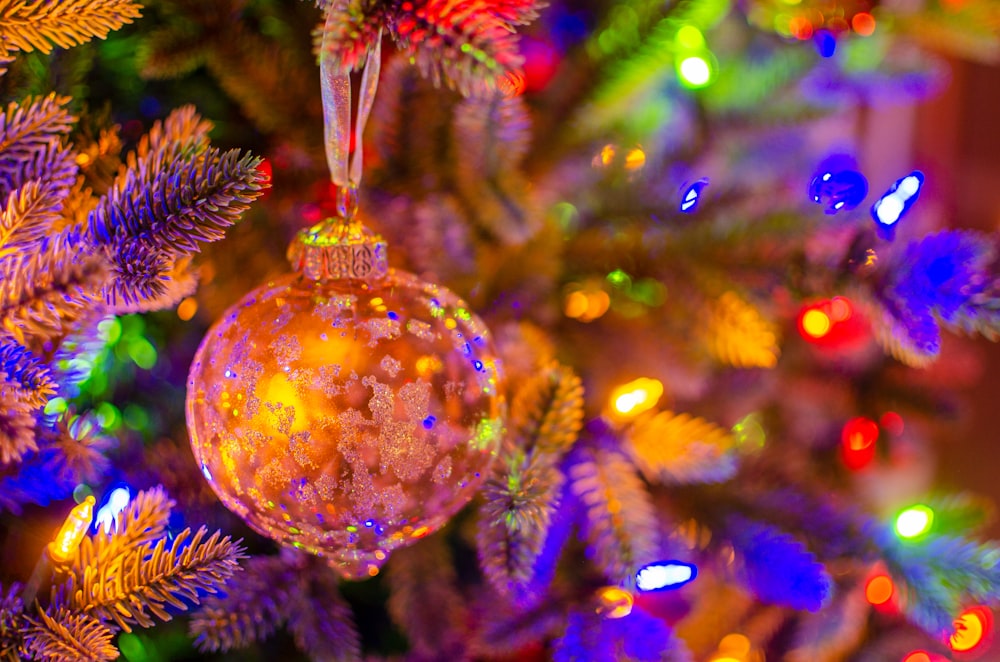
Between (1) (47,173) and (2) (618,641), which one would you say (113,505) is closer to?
(1) (47,173)

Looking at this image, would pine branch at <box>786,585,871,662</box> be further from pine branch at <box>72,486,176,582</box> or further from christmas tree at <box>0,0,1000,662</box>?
pine branch at <box>72,486,176,582</box>

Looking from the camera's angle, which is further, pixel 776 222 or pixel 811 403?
pixel 811 403

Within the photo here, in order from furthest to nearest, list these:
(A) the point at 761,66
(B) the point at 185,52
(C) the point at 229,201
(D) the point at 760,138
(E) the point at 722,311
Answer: (D) the point at 760,138
(A) the point at 761,66
(E) the point at 722,311
(B) the point at 185,52
(C) the point at 229,201

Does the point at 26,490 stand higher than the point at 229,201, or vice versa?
the point at 229,201

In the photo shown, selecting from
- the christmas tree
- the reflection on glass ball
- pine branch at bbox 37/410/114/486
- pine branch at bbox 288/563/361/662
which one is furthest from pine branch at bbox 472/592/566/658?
pine branch at bbox 37/410/114/486

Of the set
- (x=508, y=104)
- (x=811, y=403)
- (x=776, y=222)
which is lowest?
(x=811, y=403)

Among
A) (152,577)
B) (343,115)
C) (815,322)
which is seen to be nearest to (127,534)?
(152,577)

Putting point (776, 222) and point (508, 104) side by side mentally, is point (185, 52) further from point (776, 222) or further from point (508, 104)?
point (776, 222)

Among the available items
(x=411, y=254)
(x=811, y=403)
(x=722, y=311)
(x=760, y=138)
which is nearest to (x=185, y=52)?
(x=411, y=254)

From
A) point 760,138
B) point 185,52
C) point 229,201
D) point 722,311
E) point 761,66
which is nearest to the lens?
point 229,201
